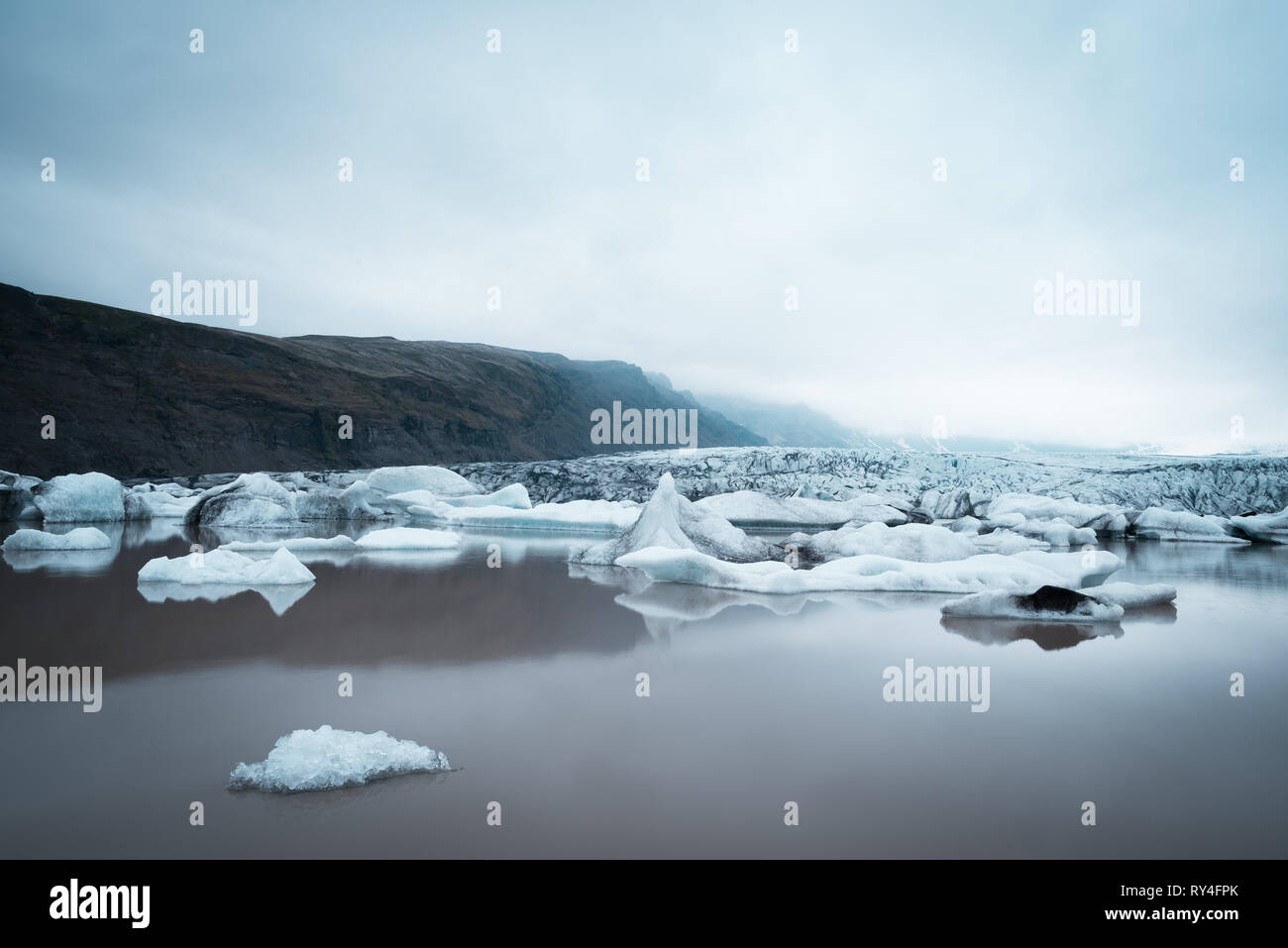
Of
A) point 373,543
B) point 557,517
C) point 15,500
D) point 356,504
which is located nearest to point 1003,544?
point 557,517

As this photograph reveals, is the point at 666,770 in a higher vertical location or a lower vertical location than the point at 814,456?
lower

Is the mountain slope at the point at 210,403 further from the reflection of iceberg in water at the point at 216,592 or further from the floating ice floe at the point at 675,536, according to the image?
the floating ice floe at the point at 675,536

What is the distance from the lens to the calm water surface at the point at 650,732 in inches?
65.5

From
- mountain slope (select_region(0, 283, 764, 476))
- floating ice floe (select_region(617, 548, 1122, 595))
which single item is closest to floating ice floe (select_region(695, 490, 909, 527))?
floating ice floe (select_region(617, 548, 1122, 595))

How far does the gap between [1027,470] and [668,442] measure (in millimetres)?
47659

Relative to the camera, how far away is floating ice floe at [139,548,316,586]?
5301mm

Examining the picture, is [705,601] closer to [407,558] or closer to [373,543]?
[407,558]

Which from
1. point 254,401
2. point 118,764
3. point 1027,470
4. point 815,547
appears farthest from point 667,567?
point 254,401

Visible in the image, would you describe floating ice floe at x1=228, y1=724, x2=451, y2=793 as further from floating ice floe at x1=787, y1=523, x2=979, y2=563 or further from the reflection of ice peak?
floating ice floe at x1=787, y1=523, x2=979, y2=563

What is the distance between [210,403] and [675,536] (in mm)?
33058

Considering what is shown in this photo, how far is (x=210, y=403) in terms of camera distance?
32.8 m

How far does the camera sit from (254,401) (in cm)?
3469

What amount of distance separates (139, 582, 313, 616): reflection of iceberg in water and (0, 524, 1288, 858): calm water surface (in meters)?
0.13
